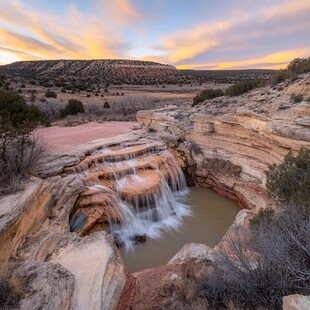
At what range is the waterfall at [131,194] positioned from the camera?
28.7 ft

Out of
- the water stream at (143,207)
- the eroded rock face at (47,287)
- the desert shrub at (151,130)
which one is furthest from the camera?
the desert shrub at (151,130)

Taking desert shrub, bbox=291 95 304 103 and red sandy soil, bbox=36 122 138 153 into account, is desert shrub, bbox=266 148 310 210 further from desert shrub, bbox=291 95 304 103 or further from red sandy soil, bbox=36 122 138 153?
red sandy soil, bbox=36 122 138 153

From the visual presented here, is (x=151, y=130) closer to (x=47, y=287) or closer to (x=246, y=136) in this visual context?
(x=246, y=136)

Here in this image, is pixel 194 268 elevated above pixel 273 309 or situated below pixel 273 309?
A: below

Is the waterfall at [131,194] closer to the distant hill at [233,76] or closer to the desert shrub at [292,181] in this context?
the desert shrub at [292,181]

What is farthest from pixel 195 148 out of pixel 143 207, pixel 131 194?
pixel 131 194

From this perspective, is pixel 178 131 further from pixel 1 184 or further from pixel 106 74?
pixel 106 74

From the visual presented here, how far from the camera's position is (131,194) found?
31.6ft

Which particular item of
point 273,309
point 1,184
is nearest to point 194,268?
point 273,309

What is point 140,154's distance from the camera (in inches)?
485

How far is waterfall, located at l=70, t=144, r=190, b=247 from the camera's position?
875cm

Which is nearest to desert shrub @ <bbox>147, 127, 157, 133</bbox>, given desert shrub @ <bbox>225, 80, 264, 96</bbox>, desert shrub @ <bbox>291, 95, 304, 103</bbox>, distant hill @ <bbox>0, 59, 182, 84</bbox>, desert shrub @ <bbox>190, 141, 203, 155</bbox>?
desert shrub @ <bbox>190, 141, 203, 155</bbox>

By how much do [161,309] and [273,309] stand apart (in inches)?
60.0

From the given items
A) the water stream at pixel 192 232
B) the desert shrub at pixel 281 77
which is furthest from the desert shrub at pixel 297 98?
the water stream at pixel 192 232
